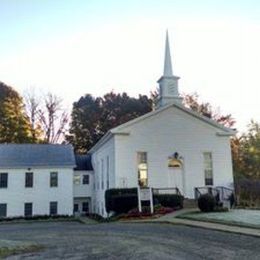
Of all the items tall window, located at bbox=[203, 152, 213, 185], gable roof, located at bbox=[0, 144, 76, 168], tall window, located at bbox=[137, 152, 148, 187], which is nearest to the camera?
tall window, located at bbox=[137, 152, 148, 187]

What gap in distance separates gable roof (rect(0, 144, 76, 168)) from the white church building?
276 mm

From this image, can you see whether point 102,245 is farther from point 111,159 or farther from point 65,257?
point 111,159

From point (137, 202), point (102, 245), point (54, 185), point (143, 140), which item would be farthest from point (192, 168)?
point (102, 245)

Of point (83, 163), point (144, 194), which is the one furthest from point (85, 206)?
point (144, 194)

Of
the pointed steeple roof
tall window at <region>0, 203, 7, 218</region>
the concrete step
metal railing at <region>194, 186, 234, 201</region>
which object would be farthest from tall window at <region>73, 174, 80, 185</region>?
the concrete step

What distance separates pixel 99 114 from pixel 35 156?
19502 millimetres

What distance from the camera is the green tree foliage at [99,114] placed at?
184 ft

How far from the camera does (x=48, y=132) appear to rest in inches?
2215

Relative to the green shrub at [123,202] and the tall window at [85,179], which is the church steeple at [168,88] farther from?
the tall window at [85,179]

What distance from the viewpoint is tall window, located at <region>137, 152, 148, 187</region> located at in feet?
95.9

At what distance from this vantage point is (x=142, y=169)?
29.5 metres

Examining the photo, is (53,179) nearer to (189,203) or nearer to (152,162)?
(152,162)

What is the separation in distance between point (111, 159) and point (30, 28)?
13.8m

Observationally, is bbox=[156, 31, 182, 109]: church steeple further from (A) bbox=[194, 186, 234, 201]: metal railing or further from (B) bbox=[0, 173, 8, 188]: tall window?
(B) bbox=[0, 173, 8, 188]: tall window
